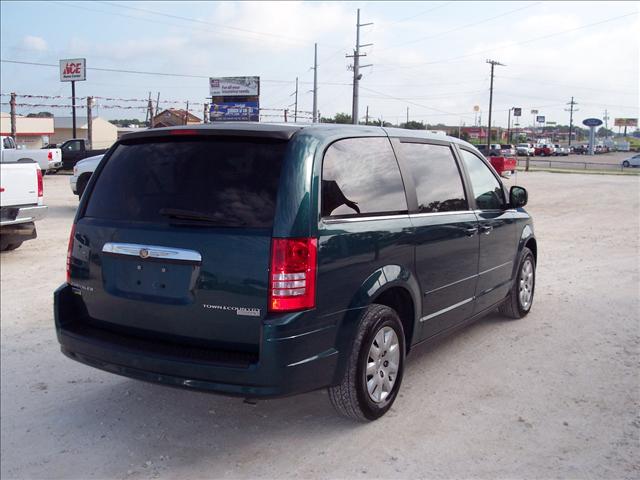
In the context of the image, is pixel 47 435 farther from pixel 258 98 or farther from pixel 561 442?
pixel 258 98

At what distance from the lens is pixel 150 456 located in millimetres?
3672

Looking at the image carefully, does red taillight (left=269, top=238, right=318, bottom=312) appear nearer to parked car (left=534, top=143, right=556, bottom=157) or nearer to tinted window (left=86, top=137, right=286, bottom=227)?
tinted window (left=86, top=137, right=286, bottom=227)

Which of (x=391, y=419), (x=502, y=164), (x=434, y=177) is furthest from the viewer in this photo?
(x=502, y=164)

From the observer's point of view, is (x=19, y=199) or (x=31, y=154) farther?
(x=31, y=154)

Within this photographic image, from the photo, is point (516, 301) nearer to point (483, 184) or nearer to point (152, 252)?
point (483, 184)

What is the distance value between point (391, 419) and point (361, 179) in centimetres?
159

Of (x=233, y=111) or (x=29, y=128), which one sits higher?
(x=233, y=111)

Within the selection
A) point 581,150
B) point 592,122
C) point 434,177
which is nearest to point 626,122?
point 581,150

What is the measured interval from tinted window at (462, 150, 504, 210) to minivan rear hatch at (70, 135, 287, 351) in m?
2.50

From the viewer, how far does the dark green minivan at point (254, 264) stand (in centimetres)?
344

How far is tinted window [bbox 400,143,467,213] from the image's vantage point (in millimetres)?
4691

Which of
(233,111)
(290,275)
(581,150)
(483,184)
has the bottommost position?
(290,275)

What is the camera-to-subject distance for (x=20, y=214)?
8.84m

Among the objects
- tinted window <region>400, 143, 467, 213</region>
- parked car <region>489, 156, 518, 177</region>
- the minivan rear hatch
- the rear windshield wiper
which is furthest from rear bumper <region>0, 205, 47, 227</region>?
parked car <region>489, 156, 518, 177</region>
